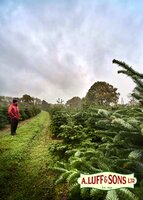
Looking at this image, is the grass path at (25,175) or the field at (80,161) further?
the grass path at (25,175)

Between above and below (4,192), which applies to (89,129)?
above

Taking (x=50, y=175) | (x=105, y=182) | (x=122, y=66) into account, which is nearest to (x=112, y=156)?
(x=105, y=182)

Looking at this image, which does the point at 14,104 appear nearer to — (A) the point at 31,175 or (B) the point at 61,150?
(B) the point at 61,150

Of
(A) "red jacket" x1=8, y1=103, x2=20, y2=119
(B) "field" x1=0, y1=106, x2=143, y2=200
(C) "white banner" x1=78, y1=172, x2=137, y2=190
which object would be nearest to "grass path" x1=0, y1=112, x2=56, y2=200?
(B) "field" x1=0, y1=106, x2=143, y2=200

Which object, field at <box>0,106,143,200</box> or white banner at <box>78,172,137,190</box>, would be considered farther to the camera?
field at <box>0,106,143,200</box>

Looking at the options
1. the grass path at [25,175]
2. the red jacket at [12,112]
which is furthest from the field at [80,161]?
the red jacket at [12,112]

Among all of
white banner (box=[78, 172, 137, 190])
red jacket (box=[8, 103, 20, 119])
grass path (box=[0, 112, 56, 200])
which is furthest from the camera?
red jacket (box=[8, 103, 20, 119])

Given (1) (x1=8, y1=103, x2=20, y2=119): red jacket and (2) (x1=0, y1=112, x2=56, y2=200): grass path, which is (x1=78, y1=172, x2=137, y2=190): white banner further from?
(1) (x1=8, y1=103, x2=20, y2=119): red jacket

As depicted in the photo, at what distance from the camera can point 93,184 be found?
2.35m

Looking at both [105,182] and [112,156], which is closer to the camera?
[105,182]

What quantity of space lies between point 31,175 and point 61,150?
4.65ft

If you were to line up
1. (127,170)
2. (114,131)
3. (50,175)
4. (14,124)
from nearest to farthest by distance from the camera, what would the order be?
(127,170) < (114,131) < (50,175) < (14,124)

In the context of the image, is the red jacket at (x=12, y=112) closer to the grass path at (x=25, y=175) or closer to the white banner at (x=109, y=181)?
the grass path at (x=25, y=175)

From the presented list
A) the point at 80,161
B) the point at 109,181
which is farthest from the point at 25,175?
the point at 109,181
